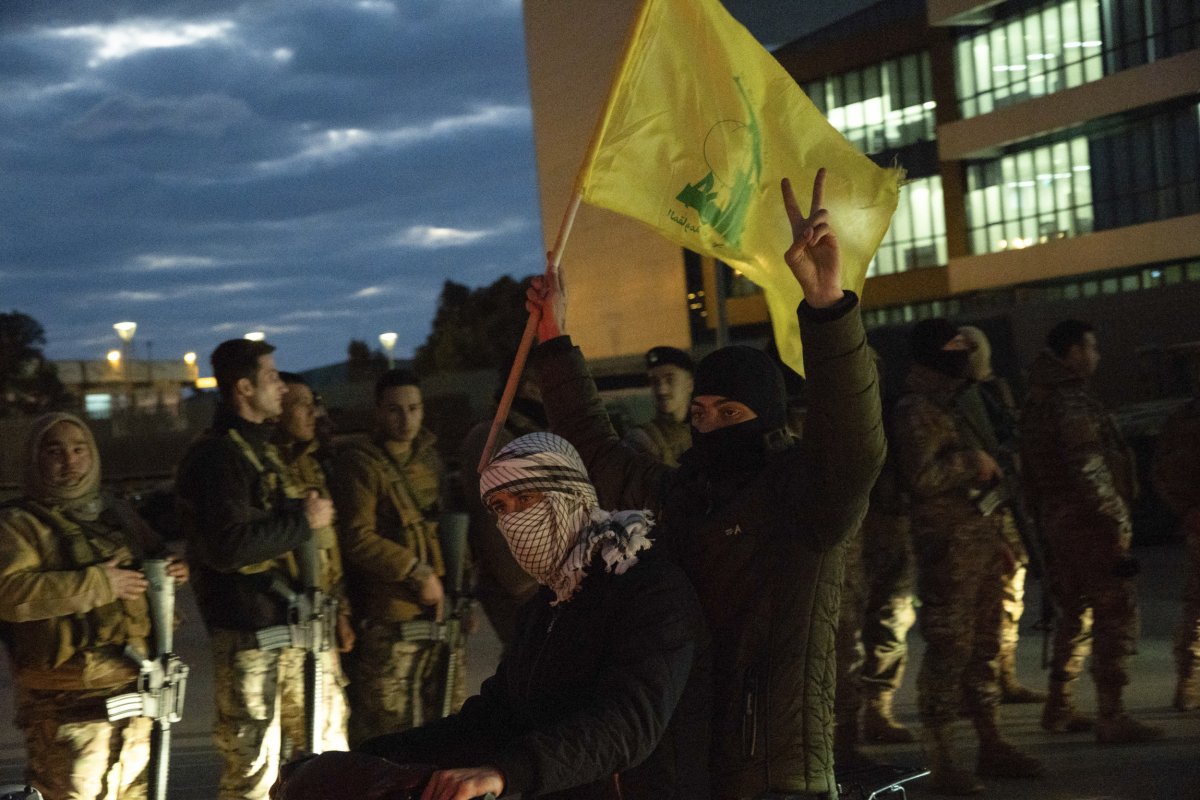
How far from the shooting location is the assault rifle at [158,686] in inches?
219

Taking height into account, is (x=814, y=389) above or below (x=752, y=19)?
below

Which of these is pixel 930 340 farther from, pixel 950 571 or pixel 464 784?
pixel 464 784

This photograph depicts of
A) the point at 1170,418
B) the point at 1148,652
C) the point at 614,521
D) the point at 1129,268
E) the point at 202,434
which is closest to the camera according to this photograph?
the point at 614,521

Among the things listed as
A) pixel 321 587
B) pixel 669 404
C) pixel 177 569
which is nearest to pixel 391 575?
pixel 321 587

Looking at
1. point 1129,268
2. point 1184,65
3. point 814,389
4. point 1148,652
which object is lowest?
point 1148,652

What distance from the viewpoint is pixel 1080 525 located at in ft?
25.7

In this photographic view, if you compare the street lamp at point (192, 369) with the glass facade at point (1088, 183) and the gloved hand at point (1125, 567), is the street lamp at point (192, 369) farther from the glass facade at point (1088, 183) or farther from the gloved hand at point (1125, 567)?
the gloved hand at point (1125, 567)

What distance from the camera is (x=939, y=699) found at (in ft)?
22.8

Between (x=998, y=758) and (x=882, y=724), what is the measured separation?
38.0 inches

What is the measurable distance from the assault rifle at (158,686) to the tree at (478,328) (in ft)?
182

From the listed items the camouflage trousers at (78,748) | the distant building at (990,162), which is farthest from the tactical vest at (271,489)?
the distant building at (990,162)

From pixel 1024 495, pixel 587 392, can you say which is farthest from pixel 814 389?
pixel 1024 495

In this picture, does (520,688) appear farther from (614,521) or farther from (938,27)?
(938,27)

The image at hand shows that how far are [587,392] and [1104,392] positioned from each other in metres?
29.7
